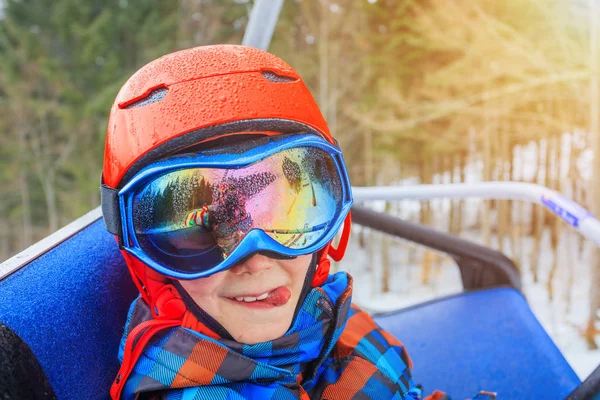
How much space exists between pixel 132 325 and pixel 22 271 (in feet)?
0.76

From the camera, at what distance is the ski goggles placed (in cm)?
89

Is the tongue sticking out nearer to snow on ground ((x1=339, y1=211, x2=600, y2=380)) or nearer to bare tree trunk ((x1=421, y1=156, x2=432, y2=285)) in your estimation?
snow on ground ((x1=339, y1=211, x2=600, y2=380))

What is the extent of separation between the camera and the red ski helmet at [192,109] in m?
0.91

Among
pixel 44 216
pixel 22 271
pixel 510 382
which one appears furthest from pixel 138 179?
pixel 44 216

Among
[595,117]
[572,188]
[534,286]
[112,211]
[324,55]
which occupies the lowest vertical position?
[534,286]

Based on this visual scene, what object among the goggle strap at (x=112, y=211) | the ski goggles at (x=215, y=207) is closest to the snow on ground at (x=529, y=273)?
the ski goggles at (x=215, y=207)

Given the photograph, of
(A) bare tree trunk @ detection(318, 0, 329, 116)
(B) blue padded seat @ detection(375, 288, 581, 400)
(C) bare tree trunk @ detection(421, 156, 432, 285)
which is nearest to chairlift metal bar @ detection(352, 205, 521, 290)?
(B) blue padded seat @ detection(375, 288, 581, 400)

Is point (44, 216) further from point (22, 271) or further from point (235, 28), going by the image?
point (22, 271)

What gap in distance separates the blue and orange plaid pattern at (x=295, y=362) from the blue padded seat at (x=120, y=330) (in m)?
0.08

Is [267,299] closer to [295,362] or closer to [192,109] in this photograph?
[295,362]

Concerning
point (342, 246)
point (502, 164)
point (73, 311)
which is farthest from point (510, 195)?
point (502, 164)

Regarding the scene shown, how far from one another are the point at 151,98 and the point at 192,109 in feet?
0.41

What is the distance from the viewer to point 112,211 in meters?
0.96

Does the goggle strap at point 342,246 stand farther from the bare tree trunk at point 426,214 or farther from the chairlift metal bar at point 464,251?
the bare tree trunk at point 426,214
